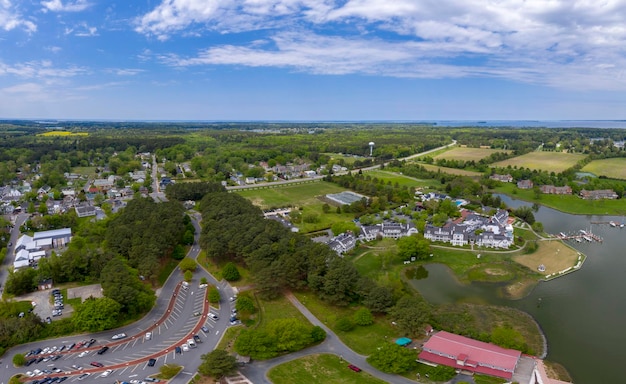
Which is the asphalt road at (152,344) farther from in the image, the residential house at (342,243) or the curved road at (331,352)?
the residential house at (342,243)

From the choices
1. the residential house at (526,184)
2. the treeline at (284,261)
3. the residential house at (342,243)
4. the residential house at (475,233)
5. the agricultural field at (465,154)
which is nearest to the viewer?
the treeline at (284,261)

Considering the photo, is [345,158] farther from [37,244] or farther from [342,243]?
[37,244]

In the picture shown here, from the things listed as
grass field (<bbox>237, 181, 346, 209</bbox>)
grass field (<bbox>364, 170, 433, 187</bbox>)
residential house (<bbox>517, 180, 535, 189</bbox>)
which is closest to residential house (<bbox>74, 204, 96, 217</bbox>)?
grass field (<bbox>237, 181, 346, 209</bbox>)

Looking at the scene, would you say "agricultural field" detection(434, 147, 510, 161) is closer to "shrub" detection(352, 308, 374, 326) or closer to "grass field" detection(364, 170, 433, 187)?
"grass field" detection(364, 170, 433, 187)

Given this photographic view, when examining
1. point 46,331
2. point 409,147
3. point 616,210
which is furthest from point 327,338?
point 409,147

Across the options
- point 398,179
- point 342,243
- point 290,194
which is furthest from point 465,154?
point 342,243

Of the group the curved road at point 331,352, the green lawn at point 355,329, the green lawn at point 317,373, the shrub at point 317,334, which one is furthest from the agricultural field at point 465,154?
the green lawn at point 317,373
